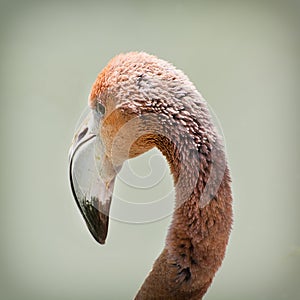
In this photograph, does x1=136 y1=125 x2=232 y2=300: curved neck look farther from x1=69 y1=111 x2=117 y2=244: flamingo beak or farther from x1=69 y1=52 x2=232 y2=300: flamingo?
x1=69 y1=111 x2=117 y2=244: flamingo beak

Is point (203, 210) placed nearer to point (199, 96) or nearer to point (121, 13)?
point (199, 96)

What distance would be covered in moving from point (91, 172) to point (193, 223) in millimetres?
200

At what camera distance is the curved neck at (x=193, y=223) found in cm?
101

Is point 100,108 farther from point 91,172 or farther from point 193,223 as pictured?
point 193,223

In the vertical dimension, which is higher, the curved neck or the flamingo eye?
the flamingo eye

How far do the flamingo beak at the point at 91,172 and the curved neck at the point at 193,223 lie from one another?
0.11 m

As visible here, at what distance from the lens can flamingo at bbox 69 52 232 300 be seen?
1.00 metres

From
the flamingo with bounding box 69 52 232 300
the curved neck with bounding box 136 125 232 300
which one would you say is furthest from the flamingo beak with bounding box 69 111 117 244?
the curved neck with bounding box 136 125 232 300

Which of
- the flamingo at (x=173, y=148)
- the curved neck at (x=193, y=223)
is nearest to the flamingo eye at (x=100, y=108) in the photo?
the flamingo at (x=173, y=148)

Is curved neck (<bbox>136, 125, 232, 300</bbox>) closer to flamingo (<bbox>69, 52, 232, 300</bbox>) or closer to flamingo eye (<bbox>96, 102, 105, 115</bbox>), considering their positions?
flamingo (<bbox>69, 52, 232, 300</bbox>)

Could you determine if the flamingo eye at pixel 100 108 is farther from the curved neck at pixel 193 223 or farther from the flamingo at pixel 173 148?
the curved neck at pixel 193 223

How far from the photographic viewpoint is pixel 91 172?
1.08 metres
